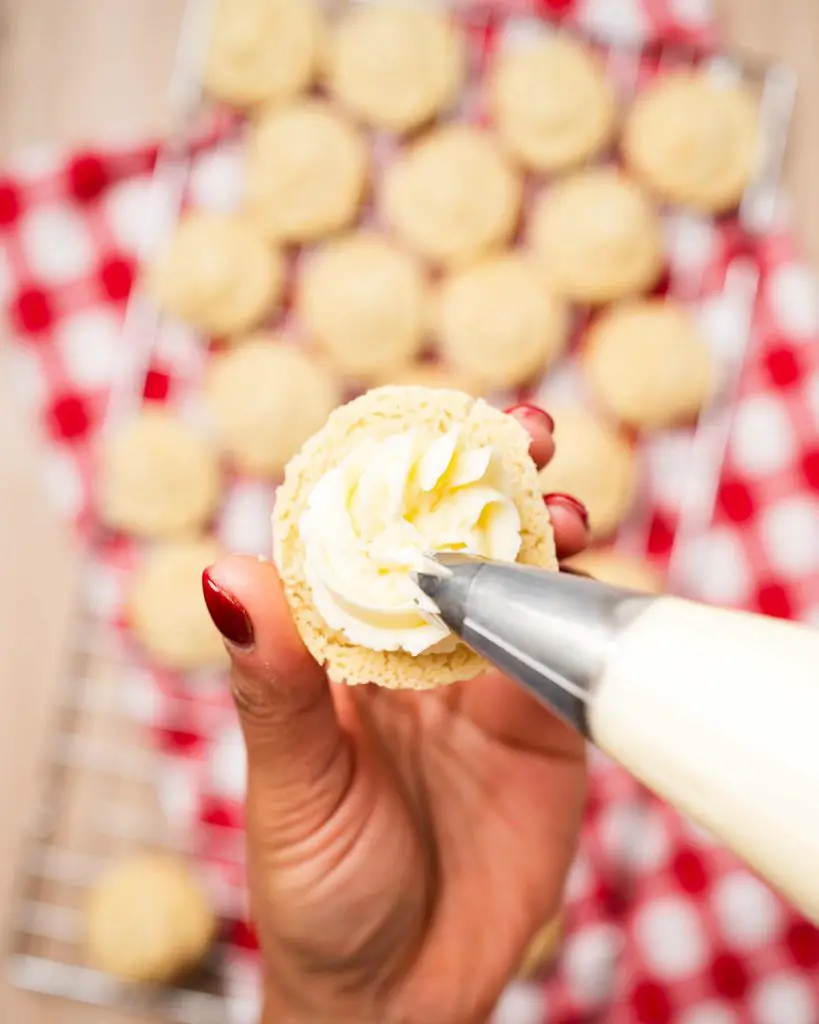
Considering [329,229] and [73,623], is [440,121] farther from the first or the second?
[73,623]

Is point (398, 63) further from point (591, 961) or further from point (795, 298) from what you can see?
point (591, 961)

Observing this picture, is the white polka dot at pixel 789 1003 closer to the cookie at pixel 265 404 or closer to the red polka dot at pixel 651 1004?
the red polka dot at pixel 651 1004

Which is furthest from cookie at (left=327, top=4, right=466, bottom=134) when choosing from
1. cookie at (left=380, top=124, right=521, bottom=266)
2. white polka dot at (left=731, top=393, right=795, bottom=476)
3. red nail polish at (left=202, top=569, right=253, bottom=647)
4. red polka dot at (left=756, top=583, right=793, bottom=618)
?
red nail polish at (left=202, top=569, right=253, bottom=647)

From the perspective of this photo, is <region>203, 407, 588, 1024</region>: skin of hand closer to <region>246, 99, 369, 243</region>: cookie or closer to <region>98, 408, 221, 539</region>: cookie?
<region>98, 408, 221, 539</region>: cookie

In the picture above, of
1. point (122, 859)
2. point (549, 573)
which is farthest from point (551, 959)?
point (549, 573)

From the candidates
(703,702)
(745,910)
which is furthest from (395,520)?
(745,910)

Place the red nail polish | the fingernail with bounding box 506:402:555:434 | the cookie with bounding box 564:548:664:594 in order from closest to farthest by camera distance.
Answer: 1. the red nail polish
2. the fingernail with bounding box 506:402:555:434
3. the cookie with bounding box 564:548:664:594

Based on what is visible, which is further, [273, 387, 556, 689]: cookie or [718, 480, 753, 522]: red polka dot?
[718, 480, 753, 522]: red polka dot

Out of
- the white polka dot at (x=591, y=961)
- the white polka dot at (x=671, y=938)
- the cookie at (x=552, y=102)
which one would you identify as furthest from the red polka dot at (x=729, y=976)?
the cookie at (x=552, y=102)
